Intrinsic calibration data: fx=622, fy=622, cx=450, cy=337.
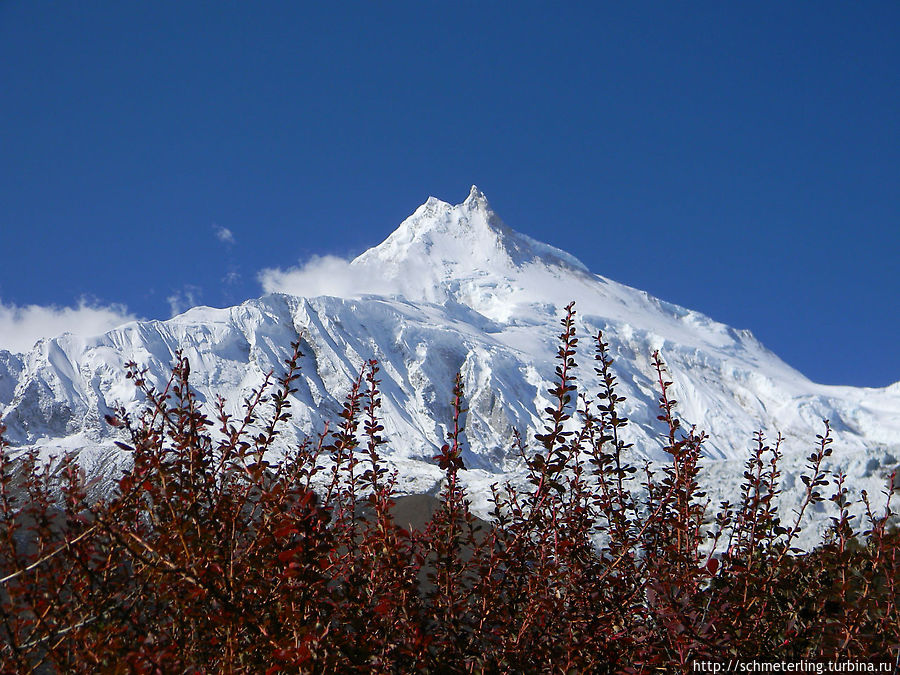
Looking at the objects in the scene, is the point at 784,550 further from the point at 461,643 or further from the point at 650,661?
the point at 461,643

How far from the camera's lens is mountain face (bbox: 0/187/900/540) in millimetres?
64000

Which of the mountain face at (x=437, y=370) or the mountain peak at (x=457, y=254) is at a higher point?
the mountain peak at (x=457, y=254)

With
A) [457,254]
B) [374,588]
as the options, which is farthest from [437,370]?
[374,588]

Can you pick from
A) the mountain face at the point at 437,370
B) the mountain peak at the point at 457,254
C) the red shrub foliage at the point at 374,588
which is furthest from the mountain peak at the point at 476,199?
the red shrub foliage at the point at 374,588

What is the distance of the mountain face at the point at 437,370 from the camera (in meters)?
64.0

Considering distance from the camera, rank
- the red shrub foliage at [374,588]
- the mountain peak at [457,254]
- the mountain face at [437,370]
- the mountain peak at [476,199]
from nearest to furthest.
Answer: the red shrub foliage at [374,588] → the mountain face at [437,370] → the mountain peak at [457,254] → the mountain peak at [476,199]

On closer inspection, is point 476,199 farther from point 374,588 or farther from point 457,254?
point 374,588

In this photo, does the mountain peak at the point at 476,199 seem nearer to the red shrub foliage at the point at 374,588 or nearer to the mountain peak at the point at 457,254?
the mountain peak at the point at 457,254

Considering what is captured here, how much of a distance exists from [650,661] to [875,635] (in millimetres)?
1233

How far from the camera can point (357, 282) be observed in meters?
123

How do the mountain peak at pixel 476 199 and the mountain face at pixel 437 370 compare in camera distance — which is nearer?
the mountain face at pixel 437 370

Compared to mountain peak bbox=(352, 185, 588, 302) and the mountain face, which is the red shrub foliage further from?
mountain peak bbox=(352, 185, 588, 302)

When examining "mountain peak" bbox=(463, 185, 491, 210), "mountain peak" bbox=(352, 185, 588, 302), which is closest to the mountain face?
"mountain peak" bbox=(352, 185, 588, 302)

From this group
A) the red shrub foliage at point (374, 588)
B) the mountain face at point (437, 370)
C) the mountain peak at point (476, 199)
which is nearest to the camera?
the red shrub foliage at point (374, 588)
